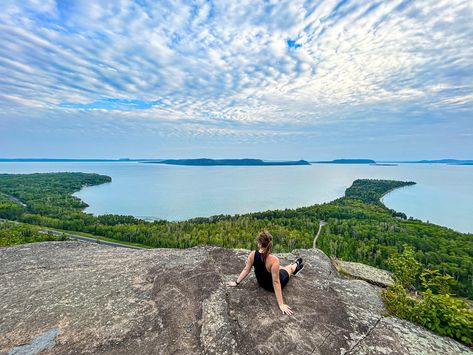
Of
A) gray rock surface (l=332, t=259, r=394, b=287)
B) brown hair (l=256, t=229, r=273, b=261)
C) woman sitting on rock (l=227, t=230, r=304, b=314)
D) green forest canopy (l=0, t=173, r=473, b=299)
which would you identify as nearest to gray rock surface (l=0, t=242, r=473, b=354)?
woman sitting on rock (l=227, t=230, r=304, b=314)

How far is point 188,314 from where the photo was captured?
508 cm

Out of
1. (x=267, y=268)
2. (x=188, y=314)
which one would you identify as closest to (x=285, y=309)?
(x=267, y=268)

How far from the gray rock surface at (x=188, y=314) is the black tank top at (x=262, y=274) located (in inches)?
7.3

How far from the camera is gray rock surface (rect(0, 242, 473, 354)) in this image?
431 centimetres

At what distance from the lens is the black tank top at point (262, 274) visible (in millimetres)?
5649

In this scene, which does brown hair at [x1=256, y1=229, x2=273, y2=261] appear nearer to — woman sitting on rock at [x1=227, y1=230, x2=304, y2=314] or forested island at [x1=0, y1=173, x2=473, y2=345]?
woman sitting on rock at [x1=227, y1=230, x2=304, y2=314]

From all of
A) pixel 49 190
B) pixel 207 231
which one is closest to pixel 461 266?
pixel 207 231

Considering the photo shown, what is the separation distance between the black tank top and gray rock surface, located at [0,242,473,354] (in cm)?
19

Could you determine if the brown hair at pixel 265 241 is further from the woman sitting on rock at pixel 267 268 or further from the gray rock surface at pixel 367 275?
the gray rock surface at pixel 367 275

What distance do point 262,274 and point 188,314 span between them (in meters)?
1.72

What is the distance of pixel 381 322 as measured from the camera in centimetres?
491

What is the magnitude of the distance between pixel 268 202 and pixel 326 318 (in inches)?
4505

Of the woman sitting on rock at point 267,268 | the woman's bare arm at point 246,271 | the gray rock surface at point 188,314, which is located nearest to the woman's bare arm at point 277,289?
the woman sitting on rock at point 267,268

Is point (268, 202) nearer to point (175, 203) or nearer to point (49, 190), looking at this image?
point (175, 203)
